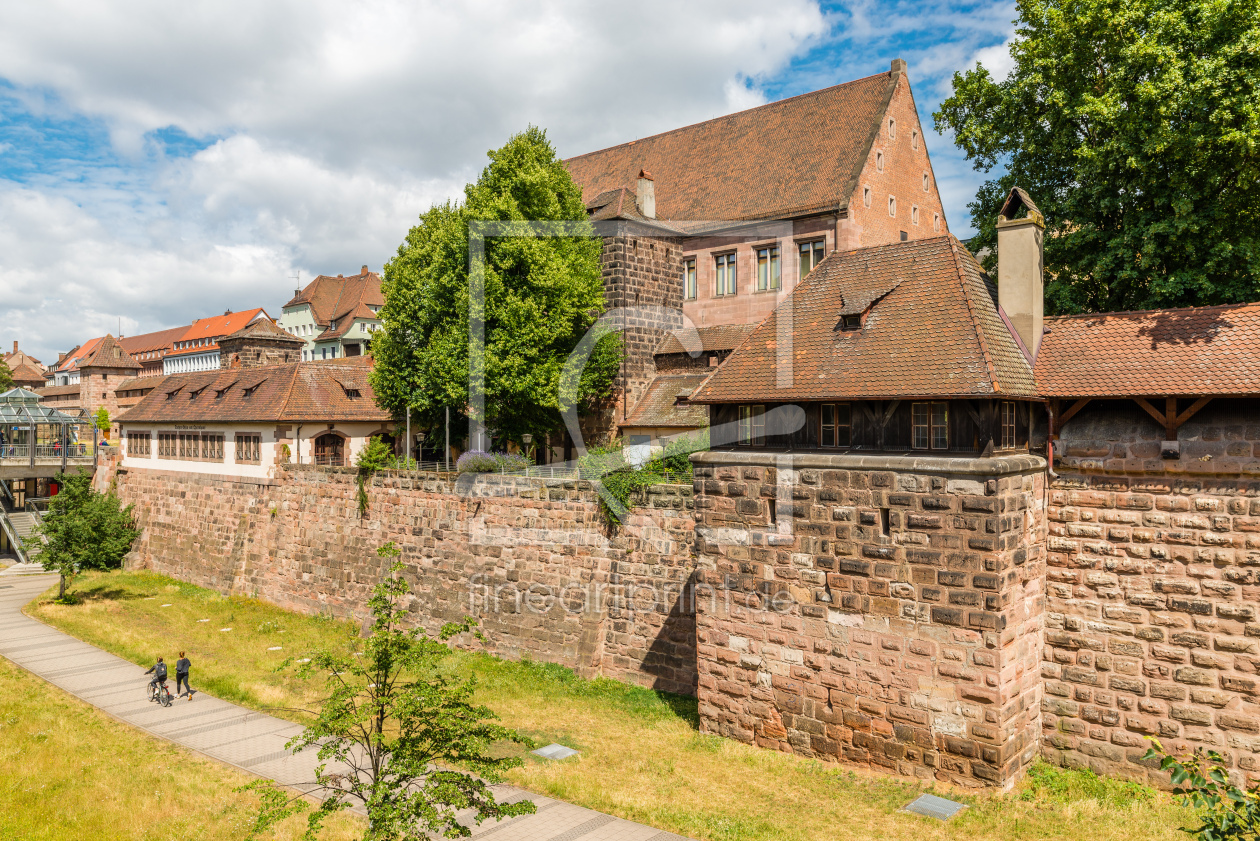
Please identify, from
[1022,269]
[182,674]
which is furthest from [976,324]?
[182,674]

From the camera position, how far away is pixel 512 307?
29.0 metres

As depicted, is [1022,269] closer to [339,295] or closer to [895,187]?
[895,187]

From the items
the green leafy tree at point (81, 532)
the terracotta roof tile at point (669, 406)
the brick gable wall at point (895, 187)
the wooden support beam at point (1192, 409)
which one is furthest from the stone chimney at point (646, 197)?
the green leafy tree at point (81, 532)

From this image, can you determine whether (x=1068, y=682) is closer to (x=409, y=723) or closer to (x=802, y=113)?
(x=409, y=723)

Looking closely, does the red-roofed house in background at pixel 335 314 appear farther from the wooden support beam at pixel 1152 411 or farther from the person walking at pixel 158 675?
the wooden support beam at pixel 1152 411

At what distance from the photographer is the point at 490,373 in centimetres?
2895

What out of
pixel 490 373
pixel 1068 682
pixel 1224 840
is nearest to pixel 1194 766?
pixel 1224 840

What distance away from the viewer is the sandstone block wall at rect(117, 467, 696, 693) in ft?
68.5

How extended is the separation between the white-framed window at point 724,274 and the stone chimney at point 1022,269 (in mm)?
19063

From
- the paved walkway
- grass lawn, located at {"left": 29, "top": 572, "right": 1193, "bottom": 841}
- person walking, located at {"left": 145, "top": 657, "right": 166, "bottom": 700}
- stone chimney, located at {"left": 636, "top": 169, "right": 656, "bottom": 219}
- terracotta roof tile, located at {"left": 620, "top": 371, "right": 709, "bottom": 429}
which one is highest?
stone chimney, located at {"left": 636, "top": 169, "right": 656, "bottom": 219}

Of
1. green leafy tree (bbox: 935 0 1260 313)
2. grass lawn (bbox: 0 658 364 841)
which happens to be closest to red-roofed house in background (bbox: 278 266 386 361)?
grass lawn (bbox: 0 658 364 841)

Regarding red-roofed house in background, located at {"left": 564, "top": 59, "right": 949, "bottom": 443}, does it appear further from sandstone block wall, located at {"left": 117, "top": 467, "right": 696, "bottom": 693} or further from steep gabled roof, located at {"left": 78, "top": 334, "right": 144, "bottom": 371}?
steep gabled roof, located at {"left": 78, "top": 334, "right": 144, "bottom": 371}

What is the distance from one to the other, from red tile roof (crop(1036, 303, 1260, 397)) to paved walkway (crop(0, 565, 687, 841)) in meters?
10.5

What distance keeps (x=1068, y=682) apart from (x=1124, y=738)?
1.21m
